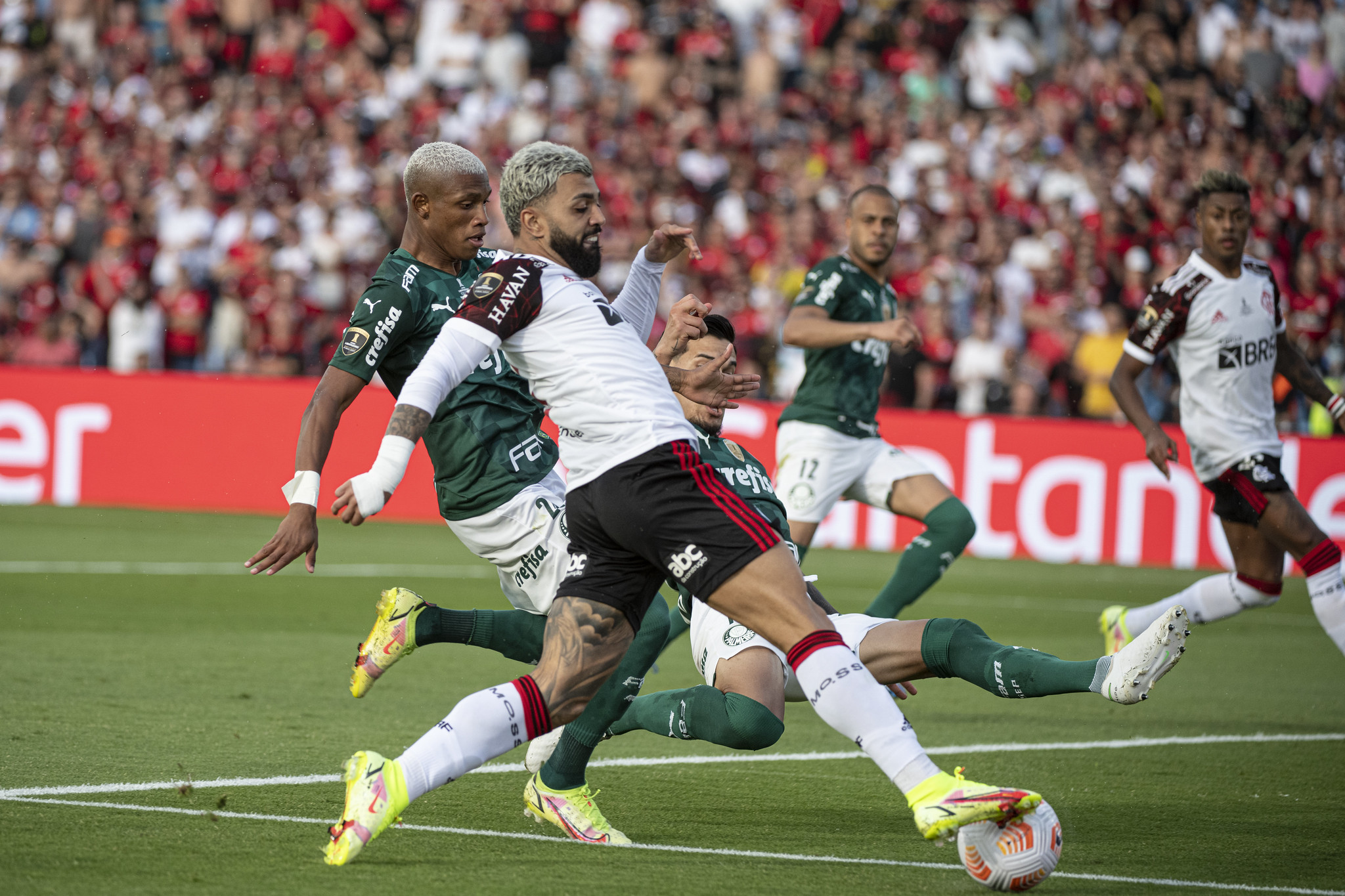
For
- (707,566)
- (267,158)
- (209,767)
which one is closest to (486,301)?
(707,566)

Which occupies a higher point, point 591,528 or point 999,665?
point 591,528

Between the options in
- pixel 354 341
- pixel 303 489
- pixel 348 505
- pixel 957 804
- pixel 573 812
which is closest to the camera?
pixel 957 804

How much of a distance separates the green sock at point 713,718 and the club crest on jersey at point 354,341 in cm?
156

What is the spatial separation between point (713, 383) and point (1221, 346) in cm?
424

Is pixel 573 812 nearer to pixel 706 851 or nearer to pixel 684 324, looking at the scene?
pixel 706 851

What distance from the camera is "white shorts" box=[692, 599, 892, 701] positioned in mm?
5551

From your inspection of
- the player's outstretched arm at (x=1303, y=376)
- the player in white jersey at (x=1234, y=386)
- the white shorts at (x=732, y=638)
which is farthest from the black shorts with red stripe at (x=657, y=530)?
the player's outstretched arm at (x=1303, y=376)

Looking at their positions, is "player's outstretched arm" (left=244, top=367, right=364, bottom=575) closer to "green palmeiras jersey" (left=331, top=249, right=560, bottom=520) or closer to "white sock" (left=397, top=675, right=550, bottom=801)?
"green palmeiras jersey" (left=331, top=249, right=560, bottom=520)

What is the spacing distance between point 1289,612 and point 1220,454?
18.4 feet

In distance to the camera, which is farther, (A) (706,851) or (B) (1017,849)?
(A) (706,851)

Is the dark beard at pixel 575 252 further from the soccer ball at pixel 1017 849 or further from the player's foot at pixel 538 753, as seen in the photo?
the soccer ball at pixel 1017 849

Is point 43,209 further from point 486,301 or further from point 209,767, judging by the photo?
point 486,301

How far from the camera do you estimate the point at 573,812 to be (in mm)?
5129

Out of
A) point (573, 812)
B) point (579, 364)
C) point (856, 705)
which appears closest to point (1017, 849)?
point (856, 705)
